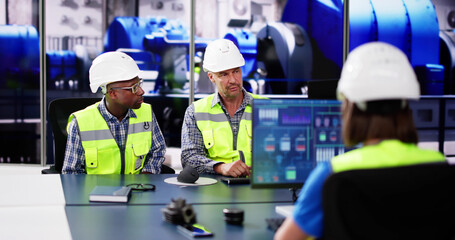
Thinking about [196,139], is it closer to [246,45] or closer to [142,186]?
[142,186]

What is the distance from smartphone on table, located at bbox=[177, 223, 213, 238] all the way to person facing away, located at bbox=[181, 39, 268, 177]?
120 centimetres

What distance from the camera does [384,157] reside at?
118 centimetres

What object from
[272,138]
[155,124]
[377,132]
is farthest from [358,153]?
[155,124]

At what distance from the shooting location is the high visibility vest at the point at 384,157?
1176 millimetres

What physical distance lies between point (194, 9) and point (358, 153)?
4634mm

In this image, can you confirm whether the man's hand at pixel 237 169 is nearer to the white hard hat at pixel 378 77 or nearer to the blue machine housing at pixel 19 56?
the white hard hat at pixel 378 77

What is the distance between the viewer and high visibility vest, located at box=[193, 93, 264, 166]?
3.03 metres

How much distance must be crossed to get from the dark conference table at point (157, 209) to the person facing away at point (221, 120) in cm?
52

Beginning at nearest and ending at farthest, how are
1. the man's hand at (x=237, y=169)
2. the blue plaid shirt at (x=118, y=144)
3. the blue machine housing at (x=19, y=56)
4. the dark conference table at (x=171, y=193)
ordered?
the dark conference table at (x=171, y=193), the man's hand at (x=237, y=169), the blue plaid shirt at (x=118, y=144), the blue machine housing at (x=19, y=56)

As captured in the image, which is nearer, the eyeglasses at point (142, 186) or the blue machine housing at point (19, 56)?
the eyeglasses at point (142, 186)

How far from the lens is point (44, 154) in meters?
5.54

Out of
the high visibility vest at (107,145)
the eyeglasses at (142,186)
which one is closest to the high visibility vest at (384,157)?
the eyeglasses at (142,186)

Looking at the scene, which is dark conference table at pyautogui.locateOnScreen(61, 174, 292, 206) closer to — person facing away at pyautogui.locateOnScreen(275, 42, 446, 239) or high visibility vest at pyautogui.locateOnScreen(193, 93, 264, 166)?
high visibility vest at pyautogui.locateOnScreen(193, 93, 264, 166)

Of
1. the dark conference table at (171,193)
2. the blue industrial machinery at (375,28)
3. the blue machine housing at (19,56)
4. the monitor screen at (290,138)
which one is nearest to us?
the monitor screen at (290,138)
